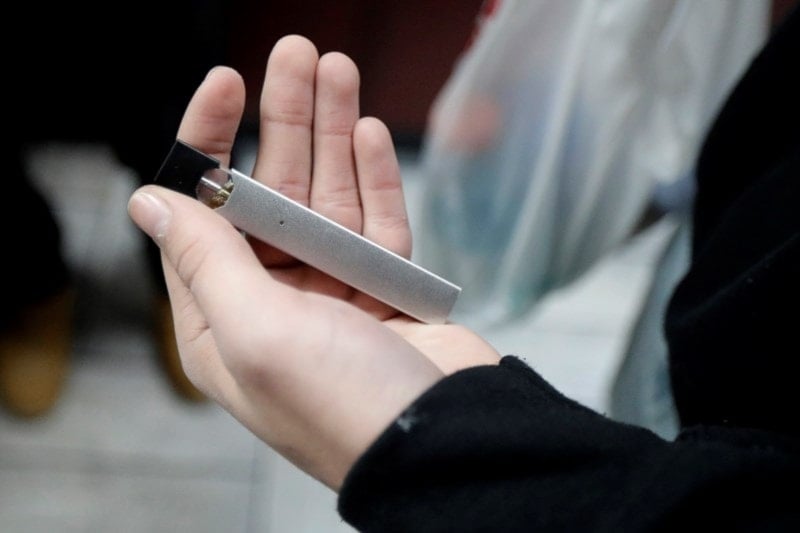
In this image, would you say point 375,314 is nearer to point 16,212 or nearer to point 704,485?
point 704,485

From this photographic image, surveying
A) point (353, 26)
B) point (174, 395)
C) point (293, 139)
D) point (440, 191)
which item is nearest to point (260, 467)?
point (174, 395)

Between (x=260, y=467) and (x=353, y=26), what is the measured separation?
1.84ft

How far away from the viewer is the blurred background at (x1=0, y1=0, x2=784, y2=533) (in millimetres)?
742


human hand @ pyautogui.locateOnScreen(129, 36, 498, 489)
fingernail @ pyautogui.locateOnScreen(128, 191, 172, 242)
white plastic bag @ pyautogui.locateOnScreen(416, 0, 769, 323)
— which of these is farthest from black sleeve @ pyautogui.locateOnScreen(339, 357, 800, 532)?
white plastic bag @ pyautogui.locateOnScreen(416, 0, 769, 323)

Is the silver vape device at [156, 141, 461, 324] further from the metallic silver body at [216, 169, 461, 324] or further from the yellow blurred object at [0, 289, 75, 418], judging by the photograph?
the yellow blurred object at [0, 289, 75, 418]

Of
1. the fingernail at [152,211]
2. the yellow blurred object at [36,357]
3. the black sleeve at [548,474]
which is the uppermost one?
the black sleeve at [548,474]

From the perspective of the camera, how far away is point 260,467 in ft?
2.68

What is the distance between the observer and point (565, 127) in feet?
2.31

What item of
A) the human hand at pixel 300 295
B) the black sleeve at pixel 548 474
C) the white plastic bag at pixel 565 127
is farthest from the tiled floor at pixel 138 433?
the black sleeve at pixel 548 474

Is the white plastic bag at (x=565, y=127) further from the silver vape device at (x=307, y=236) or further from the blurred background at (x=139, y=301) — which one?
the silver vape device at (x=307, y=236)

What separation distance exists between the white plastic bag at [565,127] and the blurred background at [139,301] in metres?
0.03

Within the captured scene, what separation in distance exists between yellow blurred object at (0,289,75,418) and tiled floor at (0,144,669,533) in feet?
0.05

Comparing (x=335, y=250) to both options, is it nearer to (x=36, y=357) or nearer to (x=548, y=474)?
(x=548, y=474)

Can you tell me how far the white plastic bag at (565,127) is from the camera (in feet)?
2.18
